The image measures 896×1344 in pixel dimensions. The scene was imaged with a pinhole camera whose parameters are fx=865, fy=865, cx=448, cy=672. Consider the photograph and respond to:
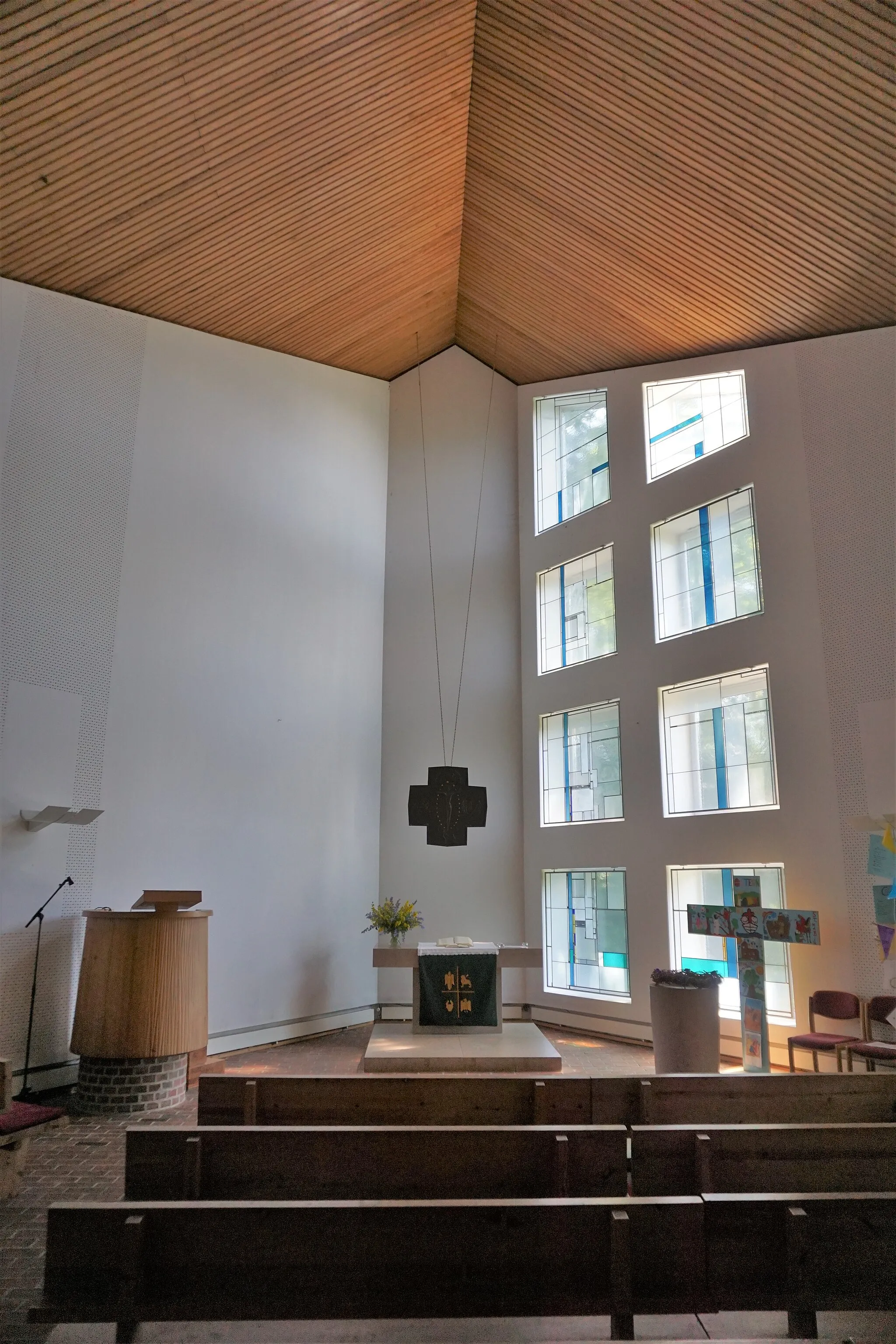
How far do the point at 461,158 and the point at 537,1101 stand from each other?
7.02 m

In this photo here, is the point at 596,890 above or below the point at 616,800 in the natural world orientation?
below

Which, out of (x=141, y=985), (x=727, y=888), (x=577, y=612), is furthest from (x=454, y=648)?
(x=141, y=985)

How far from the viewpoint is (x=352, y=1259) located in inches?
71.5

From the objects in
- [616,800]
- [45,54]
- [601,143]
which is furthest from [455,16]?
[616,800]

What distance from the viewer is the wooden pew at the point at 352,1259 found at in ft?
5.88

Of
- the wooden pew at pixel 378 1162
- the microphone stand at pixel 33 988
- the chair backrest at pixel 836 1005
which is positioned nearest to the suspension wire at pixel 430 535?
the microphone stand at pixel 33 988

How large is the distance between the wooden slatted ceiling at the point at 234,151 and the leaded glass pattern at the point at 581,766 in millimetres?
4506

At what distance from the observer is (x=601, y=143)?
20.2ft

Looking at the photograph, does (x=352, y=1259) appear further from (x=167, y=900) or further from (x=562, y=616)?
(x=562, y=616)

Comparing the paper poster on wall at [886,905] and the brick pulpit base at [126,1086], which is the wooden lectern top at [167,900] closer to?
the brick pulpit base at [126,1086]

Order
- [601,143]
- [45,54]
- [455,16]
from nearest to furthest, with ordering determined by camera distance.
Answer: [45,54] → [455,16] → [601,143]

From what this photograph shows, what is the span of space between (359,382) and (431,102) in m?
3.12

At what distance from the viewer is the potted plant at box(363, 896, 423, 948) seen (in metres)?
7.64

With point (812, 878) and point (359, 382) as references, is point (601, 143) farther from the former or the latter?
point (812, 878)
